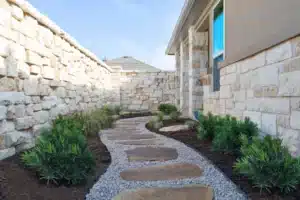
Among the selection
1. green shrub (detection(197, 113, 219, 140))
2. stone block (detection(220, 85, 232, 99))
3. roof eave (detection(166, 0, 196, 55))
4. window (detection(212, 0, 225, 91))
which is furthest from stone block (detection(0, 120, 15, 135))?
roof eave (detection(166, 0, 196, 55))

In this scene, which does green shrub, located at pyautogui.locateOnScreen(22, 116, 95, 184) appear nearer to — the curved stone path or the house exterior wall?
the curved stone path

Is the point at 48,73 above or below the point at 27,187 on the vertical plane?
above

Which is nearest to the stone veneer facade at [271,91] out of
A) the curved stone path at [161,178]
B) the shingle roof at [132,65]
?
the curved stone path at [161,178]

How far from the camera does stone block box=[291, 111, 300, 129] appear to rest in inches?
80.4

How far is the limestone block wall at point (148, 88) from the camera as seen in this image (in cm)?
943

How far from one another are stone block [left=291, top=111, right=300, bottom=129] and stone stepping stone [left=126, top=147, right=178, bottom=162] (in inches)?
56.3

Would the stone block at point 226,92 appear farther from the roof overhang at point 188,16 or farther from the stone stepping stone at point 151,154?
the roof overhang at point 188,16

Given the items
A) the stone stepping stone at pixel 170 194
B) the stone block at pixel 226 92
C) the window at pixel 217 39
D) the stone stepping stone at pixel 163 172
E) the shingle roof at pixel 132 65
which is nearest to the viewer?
the stone stepping stone at pixel 170 194

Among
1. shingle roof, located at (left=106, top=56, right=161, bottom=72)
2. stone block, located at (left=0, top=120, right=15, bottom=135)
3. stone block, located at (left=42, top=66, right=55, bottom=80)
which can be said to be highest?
shingle roof, located at (left=106, top=56, right=161, bottom=72)

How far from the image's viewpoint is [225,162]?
260 cm

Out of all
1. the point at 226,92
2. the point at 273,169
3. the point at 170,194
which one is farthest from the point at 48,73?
the point at 273,169

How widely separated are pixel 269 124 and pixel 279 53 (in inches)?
31.4

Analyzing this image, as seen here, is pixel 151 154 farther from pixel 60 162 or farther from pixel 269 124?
pixel 269 124

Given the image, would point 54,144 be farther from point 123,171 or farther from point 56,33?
point 56,33
